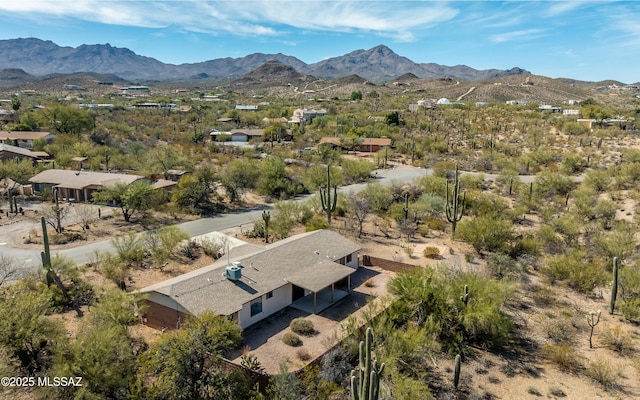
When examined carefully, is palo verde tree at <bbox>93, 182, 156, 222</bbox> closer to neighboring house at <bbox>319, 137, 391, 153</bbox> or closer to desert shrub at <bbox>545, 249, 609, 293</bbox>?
desert shrub at <bbox>545, 249, 609, 293</bbox>

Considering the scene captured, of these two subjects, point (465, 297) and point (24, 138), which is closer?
point (465, 297)

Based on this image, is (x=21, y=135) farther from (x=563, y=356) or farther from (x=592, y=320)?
(x=592, y=320)

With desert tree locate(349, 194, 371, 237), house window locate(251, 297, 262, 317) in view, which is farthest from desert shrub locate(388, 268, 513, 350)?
desert tree locate(349, 194, 371, 237)

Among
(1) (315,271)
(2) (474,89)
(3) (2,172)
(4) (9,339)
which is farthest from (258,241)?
(2) (474,89)

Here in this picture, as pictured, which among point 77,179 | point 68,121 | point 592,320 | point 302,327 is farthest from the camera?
point 68,121

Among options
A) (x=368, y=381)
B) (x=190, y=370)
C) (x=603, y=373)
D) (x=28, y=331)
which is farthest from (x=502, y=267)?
(x=28, y=331)

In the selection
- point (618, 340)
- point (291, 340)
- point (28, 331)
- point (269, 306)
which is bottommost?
point (618, 340)

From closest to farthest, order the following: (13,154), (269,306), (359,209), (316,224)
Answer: (269,306), (316,224), (359,209), (13,154)

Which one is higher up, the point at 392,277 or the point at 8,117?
the point at 8,117
